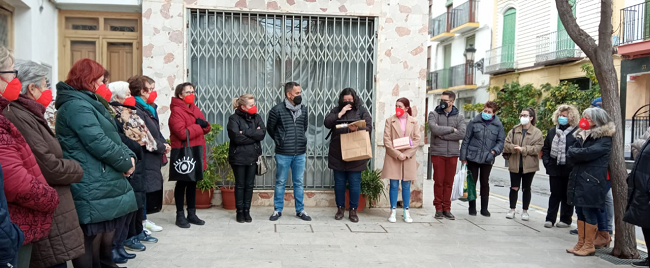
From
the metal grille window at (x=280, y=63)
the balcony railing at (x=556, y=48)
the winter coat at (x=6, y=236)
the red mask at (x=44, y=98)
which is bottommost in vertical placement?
the winter coat at (x=6, y=236)

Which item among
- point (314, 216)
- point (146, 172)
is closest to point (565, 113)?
point (314, 216)

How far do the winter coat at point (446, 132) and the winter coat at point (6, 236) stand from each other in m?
5.27

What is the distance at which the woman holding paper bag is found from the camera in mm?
6410

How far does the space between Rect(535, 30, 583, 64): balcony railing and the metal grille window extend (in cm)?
1305

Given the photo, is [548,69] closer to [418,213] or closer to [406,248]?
[418,213]

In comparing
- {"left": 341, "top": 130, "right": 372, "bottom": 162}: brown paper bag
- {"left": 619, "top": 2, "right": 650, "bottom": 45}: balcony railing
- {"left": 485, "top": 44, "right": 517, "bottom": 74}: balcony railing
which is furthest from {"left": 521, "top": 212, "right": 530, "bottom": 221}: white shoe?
{"left": 485, "top": 44, "right": 517, "bottom": 74}: balcony railing

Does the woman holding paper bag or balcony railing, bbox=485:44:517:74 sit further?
balcony railing, bbox=485:44:517:74

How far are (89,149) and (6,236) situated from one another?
3.34ft

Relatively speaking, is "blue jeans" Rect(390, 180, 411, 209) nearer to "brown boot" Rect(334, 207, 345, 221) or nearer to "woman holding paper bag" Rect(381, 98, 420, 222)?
"woman holding paper bag" Rect(381, 98, 420, 222)

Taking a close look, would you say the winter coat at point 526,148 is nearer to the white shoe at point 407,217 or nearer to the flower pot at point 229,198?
the white shoe at point 407,217

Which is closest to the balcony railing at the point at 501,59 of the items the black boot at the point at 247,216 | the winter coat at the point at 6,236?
the black boot at the point at 247,216

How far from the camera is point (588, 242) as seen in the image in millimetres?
5051

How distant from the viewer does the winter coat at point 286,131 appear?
20.6ft

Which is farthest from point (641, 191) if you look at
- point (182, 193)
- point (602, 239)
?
point (182, 193)
